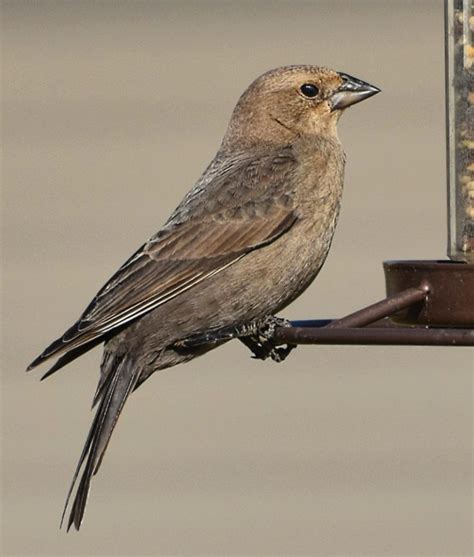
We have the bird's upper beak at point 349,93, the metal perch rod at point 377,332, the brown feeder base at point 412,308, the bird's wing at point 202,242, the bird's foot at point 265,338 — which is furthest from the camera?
the bird's upper beak at point 349,93

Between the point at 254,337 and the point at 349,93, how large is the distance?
1202 millimetres

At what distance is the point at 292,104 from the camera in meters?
7.47

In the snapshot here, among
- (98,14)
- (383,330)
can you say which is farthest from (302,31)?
(383,330)

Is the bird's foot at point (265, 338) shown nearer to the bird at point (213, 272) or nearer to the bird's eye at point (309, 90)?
the bird at point (213, 272)

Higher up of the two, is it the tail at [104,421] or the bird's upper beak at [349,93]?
the bird's upper beak at [349,93]

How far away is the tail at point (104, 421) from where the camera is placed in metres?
6.73

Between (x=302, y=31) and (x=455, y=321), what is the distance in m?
3.85

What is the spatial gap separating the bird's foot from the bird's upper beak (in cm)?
110

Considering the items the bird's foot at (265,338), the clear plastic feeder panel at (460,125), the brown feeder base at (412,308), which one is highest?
the clear plastic feeder panel at (460,125)

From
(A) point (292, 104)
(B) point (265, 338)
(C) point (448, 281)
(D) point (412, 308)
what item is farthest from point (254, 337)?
(A) point (292, 104)

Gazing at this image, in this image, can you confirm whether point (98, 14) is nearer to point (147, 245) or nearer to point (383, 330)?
point (147, 245)

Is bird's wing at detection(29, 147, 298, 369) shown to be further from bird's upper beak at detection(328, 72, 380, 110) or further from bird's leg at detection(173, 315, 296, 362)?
bird's upper beak at detection(328, 72, 380, 110)

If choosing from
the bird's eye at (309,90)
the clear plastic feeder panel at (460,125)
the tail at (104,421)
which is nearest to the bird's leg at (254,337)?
the tail at (104,421)

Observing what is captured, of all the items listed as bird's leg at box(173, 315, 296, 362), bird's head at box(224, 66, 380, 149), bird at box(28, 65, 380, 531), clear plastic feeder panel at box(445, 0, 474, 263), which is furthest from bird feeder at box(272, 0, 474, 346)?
bird's head at box(224, 66, 380, 149)
